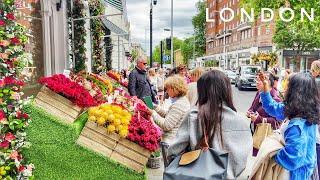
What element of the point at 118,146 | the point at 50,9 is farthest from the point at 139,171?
the point at 50,9

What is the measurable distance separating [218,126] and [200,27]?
10165 cm

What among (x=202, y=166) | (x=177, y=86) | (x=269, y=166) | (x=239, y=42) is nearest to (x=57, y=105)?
(x=177, y=86)

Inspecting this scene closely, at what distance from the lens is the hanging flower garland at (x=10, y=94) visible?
13.3 feet

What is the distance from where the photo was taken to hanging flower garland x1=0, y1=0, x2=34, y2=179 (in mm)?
4055

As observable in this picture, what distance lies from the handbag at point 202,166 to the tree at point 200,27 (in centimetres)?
9513

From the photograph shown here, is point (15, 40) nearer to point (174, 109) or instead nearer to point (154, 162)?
point (174, 109)

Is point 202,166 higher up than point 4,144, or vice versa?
point 202,166

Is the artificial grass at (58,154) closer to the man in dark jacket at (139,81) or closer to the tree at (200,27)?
the man in dark jacket at (139,81)

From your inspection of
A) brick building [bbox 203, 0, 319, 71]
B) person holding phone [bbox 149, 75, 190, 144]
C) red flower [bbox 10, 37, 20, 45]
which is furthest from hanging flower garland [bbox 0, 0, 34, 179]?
brick building [bbox 203, 0, 319, 71]

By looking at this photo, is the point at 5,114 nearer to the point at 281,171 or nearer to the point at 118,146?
the point at 118,146

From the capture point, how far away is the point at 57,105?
5.70 m

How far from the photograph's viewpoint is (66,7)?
11500 mm

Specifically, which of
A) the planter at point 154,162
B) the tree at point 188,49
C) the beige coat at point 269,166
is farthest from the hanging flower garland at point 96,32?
the tree at point 188,49

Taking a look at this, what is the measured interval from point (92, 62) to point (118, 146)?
1036 cm
